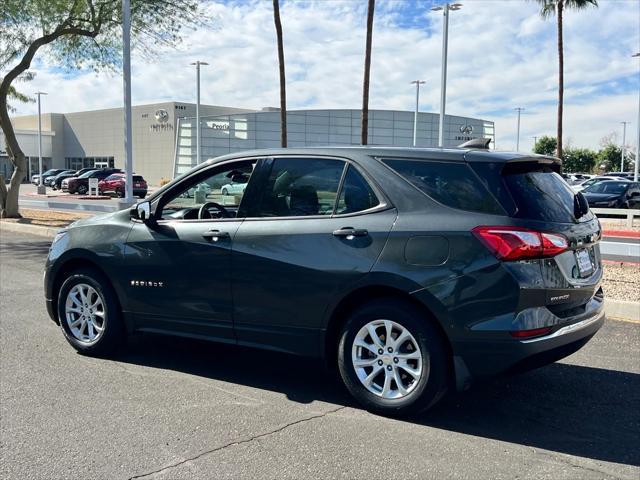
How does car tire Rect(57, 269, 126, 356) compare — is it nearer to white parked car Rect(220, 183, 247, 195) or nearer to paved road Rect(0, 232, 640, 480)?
paved road Rect(0, 232, 640, 480)

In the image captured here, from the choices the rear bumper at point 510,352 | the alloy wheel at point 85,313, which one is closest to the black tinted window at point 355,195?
the rear bumper at point 510,352

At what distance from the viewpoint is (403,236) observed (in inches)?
167

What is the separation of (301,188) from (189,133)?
56987mm

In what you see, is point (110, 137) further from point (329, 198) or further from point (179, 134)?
point (329, 198)

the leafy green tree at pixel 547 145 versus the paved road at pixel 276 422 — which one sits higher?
the leafy green tree at pixel 547 145

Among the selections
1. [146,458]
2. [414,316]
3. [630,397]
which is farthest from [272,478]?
[630,397]

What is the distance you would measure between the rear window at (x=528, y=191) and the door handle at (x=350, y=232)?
0.86 metres

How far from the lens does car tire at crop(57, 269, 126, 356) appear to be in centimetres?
559

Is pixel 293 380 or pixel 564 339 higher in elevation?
pixel 564 339

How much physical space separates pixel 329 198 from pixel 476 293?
1.28 metres

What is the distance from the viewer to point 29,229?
57.3ft

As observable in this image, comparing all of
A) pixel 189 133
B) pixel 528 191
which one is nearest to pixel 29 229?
pixel 528 191

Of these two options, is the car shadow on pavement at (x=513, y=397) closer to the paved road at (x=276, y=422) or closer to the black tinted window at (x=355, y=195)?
the paved road at (x=276, y=422)

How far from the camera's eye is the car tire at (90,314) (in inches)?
220
